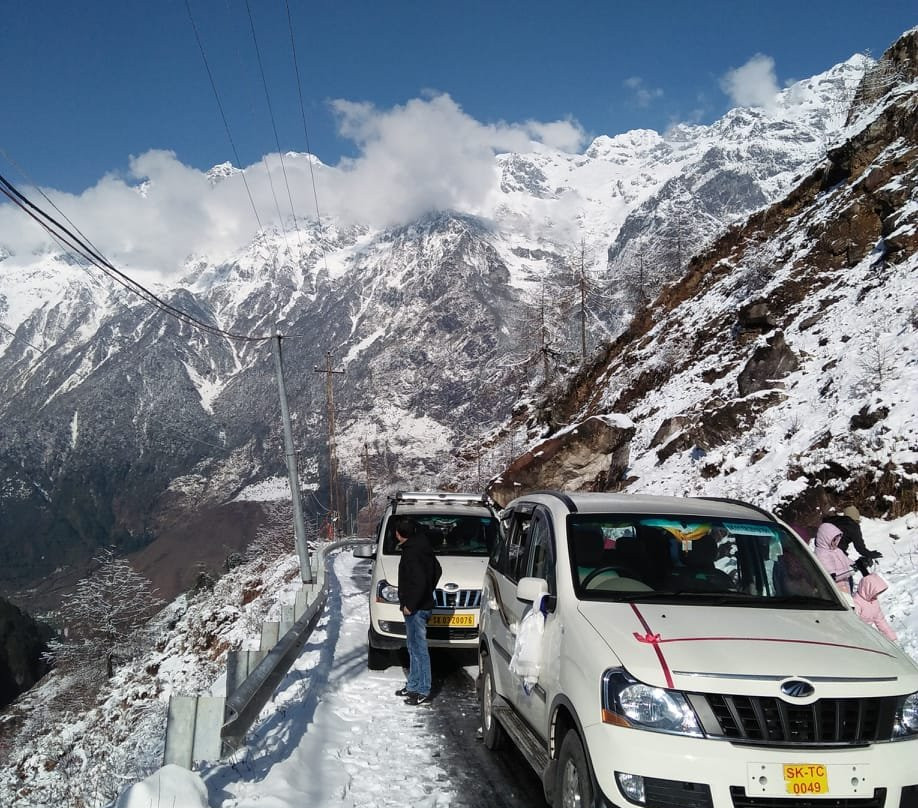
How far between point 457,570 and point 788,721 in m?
6.60

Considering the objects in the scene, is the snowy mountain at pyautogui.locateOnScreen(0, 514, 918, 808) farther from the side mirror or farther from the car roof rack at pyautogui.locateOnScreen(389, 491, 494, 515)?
the car roof rack at pyautogui.locateOnScreen(389, 491, 494, 515)

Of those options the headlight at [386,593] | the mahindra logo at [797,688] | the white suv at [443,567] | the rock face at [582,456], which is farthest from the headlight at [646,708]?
the rock face at [582,456]

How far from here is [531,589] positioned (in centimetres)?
470

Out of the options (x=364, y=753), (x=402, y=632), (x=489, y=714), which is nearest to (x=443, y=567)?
(x=402, y=632)

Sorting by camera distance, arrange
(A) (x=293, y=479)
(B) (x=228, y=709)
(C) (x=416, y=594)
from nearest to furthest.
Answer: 1. (B) (x=228, y=709)
2. (C) (x=416, y=594)
3. (A) (x=293, y=479)

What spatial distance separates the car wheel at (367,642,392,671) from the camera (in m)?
9.95

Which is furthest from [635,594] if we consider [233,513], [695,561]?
[233,513]

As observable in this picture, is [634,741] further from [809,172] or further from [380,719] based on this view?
[809,172]

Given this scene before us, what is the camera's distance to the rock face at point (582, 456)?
24719 millimetres

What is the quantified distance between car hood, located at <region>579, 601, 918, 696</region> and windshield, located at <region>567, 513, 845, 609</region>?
0.22 metres

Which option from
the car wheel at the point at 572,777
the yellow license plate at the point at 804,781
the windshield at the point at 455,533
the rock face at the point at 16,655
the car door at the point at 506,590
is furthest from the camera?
the rock face at the point at 16,655

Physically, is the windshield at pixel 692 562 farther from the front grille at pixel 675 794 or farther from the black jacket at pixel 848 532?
the black jacket at pixel 848 532

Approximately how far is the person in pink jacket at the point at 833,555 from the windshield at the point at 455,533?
446cm

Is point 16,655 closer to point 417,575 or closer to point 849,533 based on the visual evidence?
point 417,575
